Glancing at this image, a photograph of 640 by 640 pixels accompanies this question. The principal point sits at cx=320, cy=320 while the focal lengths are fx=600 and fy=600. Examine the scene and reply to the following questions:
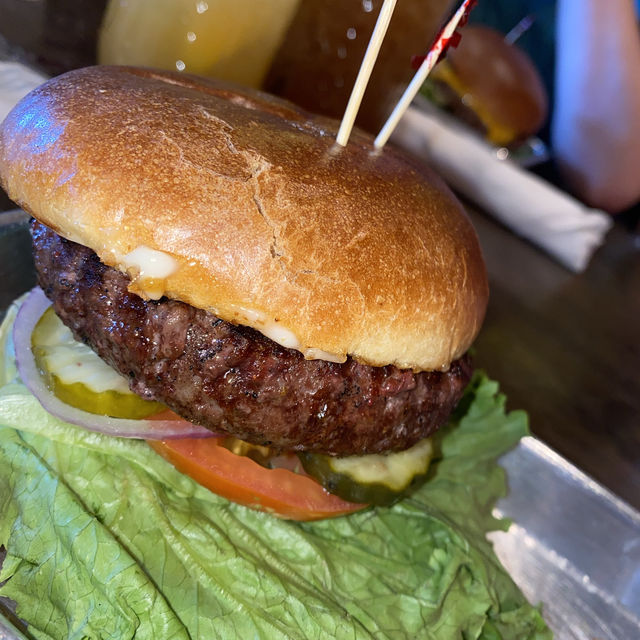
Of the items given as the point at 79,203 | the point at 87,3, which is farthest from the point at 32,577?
the point at 87,3

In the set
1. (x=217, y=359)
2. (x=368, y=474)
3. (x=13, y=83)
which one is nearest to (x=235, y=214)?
(x=217, y=359)

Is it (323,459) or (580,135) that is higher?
(580,135)

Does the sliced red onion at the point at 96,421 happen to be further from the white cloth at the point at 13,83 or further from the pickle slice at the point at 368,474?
the white cloth at the point at 13,83

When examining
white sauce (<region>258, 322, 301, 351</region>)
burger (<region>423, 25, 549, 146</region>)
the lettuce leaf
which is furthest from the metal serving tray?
burger (<region>423, 25, 549, 146</region>)

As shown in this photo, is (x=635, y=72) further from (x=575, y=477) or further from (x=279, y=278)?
(x=279, y=278)

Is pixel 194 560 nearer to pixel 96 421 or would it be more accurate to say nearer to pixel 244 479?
pixel 244 479

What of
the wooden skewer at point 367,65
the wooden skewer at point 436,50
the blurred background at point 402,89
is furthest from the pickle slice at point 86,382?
the blurred background at point 402,89
